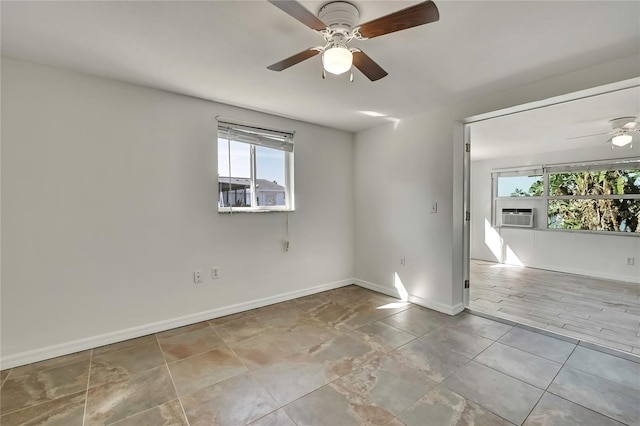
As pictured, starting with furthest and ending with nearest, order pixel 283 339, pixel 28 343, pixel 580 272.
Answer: pixel 580 272, pixel 283 339, pixel 28 343

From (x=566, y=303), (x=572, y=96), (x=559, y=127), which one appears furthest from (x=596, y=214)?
(x=572, y=96)

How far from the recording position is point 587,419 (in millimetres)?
1546

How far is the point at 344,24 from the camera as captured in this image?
150 centimetres

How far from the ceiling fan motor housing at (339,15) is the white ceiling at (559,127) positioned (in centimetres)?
237

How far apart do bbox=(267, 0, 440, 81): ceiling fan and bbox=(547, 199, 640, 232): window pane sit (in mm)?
5416

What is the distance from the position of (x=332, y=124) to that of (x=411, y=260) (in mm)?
2022

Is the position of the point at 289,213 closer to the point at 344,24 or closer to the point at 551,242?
the point at 344,24

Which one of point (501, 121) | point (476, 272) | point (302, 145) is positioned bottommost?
point (476, 272)

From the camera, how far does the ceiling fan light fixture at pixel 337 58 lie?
1478 mm

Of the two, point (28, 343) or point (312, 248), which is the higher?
point (312, 248)

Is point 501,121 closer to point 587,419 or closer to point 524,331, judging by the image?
point 524,331

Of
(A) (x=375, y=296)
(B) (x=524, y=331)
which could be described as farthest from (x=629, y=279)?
(A) (x=375, y=296)

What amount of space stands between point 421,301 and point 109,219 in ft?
10.8

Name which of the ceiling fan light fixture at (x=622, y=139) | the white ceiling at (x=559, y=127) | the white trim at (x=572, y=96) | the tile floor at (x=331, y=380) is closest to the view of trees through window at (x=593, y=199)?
the white ceiling at (x=559, y=127)
